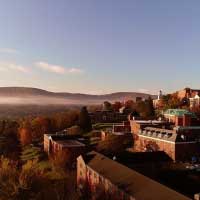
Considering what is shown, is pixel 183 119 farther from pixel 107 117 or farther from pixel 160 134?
pixel 107 117

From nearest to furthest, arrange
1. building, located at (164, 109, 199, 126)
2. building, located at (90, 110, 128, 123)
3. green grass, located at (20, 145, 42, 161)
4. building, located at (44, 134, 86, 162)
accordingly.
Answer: building, located at (44, 134, 86, 162)
green grass, located at (20, 145, 42, 161)
building, located at (164, 109, 199, 126)
building, located at (90, 110, 128, 123)

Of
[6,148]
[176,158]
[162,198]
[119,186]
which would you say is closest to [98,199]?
[119,186]

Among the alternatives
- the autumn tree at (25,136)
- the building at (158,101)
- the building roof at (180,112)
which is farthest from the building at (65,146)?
the building at (158,101)

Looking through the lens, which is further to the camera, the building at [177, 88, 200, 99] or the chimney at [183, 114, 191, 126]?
the building at [177, 88, 200, 99]

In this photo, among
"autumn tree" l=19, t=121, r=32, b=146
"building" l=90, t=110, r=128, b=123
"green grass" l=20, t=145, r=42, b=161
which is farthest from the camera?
"building" l=90, t=110, r=128, b=123

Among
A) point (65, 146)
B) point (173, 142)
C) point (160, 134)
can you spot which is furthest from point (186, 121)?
point (65, 146)

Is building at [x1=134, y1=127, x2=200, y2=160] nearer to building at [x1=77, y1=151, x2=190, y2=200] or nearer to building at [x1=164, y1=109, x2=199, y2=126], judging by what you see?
building at [x1=164, y1=109, x2=199, y2=126]

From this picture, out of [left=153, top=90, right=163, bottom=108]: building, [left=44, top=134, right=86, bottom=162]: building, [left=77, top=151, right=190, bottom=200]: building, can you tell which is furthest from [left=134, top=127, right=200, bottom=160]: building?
[left=153, top=90, right=163, bottom=108]: building

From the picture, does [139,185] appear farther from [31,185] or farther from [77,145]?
[77,145]
